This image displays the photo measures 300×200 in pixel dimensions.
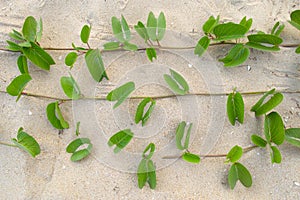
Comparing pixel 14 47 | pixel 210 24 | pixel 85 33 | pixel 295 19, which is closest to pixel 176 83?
pixel 210 24

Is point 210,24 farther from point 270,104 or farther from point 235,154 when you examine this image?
point 235,154

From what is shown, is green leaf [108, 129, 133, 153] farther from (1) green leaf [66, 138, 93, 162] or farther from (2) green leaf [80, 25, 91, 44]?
(2) green leaf [80, 25, 91, 44]

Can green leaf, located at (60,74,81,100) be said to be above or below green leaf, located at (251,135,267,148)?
above

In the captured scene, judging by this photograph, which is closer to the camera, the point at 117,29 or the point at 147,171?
the point at 147,171

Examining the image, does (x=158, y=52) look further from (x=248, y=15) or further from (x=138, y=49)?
(x=248, y=15)

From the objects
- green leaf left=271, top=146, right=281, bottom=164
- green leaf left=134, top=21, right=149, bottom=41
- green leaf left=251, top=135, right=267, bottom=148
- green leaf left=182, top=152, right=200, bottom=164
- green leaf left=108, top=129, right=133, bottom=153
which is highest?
green leaf left=134, top=21, right=149, bottom=41

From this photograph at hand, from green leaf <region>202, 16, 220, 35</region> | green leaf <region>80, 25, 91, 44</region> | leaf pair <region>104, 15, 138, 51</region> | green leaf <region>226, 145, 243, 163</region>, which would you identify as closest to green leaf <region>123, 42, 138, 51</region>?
leaf pair <region>104, 15, 138, 51</region>

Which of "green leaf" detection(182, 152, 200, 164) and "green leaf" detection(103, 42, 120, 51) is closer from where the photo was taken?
"green leaf" detection(182, 152, 200, 164)
